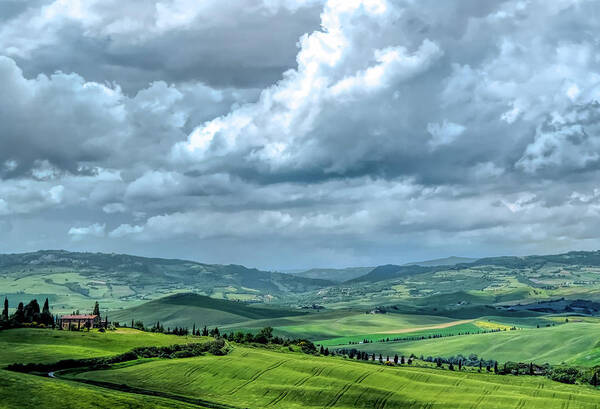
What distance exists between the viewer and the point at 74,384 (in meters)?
181

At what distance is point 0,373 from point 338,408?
9849cm

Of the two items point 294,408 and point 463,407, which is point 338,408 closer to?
point 294,408

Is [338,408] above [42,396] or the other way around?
the other way around

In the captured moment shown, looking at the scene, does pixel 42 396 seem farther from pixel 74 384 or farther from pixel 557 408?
pixel 557 408

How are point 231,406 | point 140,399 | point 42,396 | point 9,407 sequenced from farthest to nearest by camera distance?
1. point 231,406
2. point 140,399
3. point 42,396
4. point 9,407

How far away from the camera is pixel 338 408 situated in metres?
199

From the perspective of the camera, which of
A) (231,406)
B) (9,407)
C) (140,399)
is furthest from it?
(231,406)

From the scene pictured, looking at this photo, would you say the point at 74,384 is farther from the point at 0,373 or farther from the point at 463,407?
the point at 463,407

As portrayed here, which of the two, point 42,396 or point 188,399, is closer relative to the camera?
point 42,396

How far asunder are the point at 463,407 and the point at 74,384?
117085mm

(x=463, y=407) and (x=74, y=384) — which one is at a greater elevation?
(x=74, y=384)

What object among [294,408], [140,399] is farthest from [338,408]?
[140,399]

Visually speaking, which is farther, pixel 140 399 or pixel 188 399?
pixel 188 399

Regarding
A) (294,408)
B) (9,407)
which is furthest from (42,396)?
(294,408)
